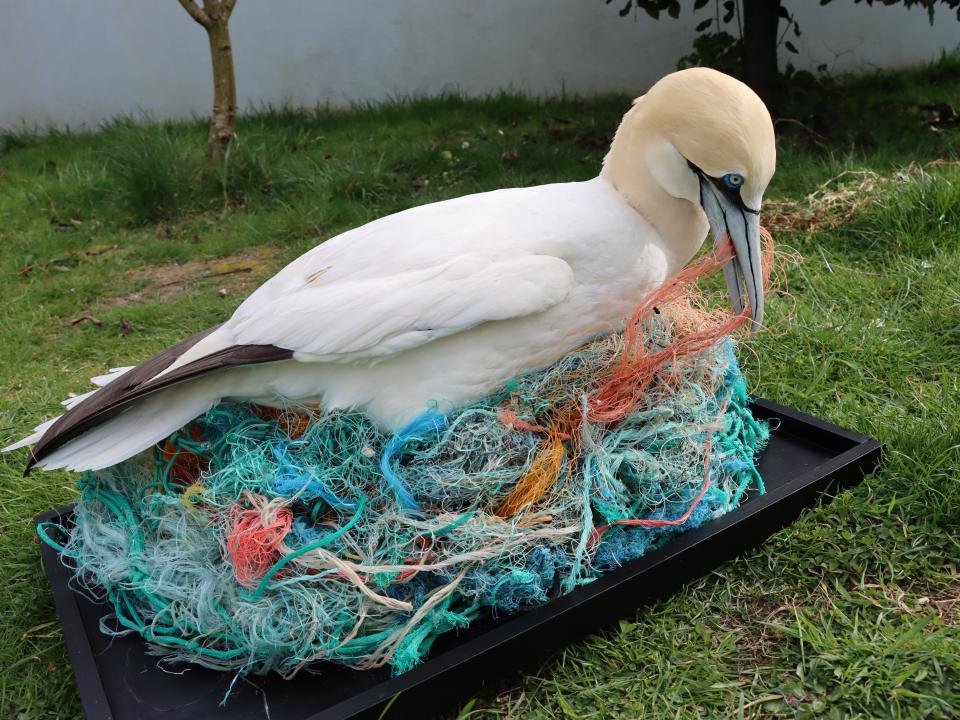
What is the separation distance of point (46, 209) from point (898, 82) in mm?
5039

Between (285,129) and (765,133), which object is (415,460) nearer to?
(765,133)

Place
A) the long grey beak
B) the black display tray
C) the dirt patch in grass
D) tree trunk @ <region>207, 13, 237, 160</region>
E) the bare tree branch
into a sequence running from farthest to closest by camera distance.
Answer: tree trunk @ <region>207, 13, 237, 160</region>, the bare tree branch, the dirt patch in grass, the long grey beak, the black display tray

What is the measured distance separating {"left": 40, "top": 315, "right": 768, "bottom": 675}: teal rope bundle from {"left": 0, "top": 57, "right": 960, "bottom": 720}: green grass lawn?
18cm

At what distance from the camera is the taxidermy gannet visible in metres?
1.38

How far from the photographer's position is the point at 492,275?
1384 mm

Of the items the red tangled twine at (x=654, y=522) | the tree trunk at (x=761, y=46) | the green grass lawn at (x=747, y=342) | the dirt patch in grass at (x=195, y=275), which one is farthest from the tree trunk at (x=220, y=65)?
the red tangled twine at (x=654, y=522)

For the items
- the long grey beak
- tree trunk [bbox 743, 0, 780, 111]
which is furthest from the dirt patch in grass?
tree trunk [bbox 743, 0, 780, 111]

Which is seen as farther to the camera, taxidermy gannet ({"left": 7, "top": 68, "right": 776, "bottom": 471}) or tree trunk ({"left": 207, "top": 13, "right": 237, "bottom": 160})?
tree trunk ({"left": 207, "top": 13, "right": 237, "bottom": 160})

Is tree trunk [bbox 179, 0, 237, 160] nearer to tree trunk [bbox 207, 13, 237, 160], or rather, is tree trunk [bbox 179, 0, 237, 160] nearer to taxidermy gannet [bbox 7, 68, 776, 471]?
tree trunk [bbox 207, 13, 237, 160]

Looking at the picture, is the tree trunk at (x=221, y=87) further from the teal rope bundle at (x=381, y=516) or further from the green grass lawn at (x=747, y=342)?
the teal rope bundle at (x=381, y=516)

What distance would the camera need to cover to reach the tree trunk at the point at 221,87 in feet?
12.9

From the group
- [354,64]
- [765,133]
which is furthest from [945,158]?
[354,64]

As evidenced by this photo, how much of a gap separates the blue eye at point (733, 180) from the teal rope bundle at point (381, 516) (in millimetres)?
364

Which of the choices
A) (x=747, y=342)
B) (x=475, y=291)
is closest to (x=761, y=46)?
(x=747, y=342)
